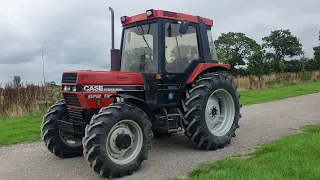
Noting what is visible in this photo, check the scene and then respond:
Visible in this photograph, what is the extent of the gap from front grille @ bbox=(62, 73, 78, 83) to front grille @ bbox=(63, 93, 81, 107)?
0.24m

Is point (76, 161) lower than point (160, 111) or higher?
lower

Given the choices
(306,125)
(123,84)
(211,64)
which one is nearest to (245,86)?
(306,125)

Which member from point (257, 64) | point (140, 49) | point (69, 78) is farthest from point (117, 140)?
point (257, 64)

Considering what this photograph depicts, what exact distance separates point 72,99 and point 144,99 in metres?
1.31

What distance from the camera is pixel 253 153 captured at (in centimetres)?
626

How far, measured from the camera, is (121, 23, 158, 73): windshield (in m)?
6.62

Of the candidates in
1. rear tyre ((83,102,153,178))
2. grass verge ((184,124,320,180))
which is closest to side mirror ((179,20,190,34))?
rear tyre ((83,102,153,178))

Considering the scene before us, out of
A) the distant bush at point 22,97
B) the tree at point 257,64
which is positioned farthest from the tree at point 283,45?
the distant bush at point 22,97

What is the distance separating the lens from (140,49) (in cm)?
686

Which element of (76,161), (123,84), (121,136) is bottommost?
(76,161)

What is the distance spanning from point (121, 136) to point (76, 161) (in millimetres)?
1388

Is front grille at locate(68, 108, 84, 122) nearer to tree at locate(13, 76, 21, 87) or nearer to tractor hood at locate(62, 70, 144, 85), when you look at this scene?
tractor hood at locate(62, 70, 144, 85)

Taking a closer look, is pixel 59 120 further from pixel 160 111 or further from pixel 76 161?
pixel 160 111

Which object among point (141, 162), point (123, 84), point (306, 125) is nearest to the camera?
point (141, 162)
